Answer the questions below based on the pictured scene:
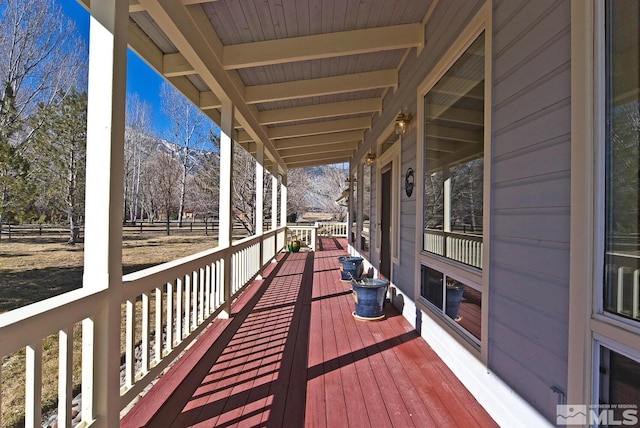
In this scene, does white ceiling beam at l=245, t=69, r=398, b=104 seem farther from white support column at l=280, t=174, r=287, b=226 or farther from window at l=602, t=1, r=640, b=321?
white support column at l=280, t=174, r=287, b=226

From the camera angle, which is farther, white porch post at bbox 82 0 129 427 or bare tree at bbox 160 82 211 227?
bare tree at bbox 160 82 211 227

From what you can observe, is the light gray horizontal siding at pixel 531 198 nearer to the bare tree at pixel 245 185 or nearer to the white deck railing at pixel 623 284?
the white deck railing at pixel 623 284

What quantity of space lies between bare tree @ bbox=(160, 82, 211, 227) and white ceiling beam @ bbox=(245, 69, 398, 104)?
1419cm

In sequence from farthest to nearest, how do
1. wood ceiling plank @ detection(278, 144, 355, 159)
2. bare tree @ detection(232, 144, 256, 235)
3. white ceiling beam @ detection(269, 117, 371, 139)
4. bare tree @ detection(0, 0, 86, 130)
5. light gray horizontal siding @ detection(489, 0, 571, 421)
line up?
1. bare tree @ detection(232, 144, 256, 235)
2. wood ceiling plank @ detection(278, 144, 355, 159)
3. bare tree @ detection(0, 0, 86, 130)
4. white ceiling beam @ detection(269, 117, 371, 139)
5. light gray horizontal siding @ detection(489, 0, 571, 421)

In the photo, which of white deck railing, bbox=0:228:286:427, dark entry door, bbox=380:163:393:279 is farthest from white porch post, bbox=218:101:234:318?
dark entry door, bbox=380:163:393:279

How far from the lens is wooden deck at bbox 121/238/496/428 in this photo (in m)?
1.99

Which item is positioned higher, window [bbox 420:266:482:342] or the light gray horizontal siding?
the light gray horizontal siding

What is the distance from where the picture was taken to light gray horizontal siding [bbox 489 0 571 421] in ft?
4.86

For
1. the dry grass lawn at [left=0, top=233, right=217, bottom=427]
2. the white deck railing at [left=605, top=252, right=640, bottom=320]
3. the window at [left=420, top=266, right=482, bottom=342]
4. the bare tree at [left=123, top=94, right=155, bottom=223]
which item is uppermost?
the bare tree at [left=123, top=94, right=155, bottom=223]

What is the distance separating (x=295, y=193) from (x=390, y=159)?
17.9m

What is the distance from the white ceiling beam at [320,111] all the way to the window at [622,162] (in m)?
4.51

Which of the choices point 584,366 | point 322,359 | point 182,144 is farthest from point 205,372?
point 182,144

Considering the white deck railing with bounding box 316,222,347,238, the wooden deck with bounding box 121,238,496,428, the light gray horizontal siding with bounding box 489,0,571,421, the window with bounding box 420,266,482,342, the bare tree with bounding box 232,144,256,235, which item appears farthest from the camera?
the white deck railing with bounding box 316,222,347,238

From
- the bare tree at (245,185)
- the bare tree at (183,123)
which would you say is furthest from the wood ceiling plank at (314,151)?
the bare tree at (183,123)
